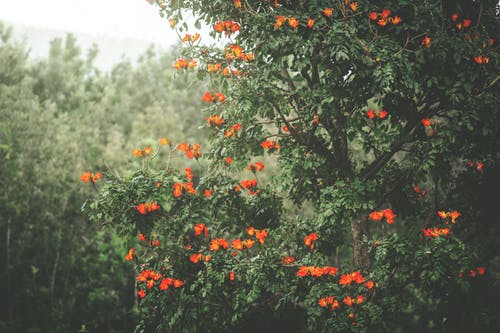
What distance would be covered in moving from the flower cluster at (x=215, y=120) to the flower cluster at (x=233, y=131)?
0.56 ft

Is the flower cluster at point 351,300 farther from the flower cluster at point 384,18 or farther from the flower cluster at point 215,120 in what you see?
the flower cluster at point 384,18

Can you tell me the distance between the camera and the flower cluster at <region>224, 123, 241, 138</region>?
4.83 meters

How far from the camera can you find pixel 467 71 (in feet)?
13.0

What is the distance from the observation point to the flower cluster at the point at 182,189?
4.55 metres

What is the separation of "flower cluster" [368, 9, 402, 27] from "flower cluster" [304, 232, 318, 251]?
2.37 metres

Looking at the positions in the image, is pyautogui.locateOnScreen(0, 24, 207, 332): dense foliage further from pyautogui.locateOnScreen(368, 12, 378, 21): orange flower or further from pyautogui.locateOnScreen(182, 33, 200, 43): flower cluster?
pyautogui.locateOnScreen(368, 12, 378, 21): orange flower

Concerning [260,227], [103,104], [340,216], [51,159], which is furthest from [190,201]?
[103,104]

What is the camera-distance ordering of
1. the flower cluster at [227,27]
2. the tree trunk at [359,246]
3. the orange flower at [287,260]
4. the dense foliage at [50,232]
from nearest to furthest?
the flower cluster at [227,27] < the orange flower at [287,260] < the tree trunk at [359,246] < the dense foliage at [50,232]

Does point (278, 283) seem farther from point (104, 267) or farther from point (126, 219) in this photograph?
point (104, 267)

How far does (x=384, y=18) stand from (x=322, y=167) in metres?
1.98

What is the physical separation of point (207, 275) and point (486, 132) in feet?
10.2

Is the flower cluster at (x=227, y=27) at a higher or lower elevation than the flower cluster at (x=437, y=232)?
Answer: higher

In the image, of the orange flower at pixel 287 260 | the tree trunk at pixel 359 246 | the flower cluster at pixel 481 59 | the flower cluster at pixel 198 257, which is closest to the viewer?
the flower cluster at pixel 481 59

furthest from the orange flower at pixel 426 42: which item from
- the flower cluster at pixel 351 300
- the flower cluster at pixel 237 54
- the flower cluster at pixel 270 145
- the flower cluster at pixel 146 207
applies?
→ the flower cluster at pixel 146 207
